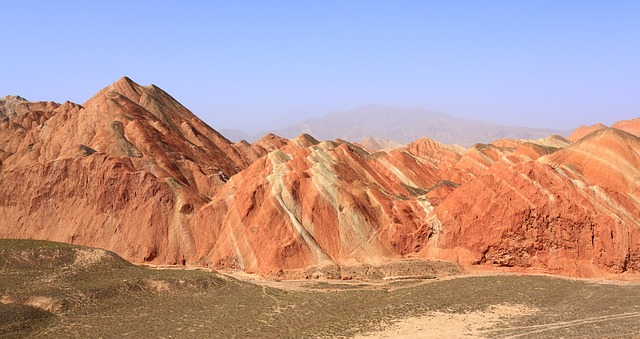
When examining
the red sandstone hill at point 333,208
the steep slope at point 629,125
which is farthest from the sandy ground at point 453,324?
the steep slope at point 629,125

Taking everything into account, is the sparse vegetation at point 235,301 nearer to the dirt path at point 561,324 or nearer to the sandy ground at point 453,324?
the dirt path at point 561,324

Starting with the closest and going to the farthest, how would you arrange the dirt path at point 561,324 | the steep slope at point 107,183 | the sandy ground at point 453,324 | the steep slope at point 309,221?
the dirt path at point 561,324, the sandy ground at point 453,324, the steep slope at point 309,221, the steep slope at point 107,183

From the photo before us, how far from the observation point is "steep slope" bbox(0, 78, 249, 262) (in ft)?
252

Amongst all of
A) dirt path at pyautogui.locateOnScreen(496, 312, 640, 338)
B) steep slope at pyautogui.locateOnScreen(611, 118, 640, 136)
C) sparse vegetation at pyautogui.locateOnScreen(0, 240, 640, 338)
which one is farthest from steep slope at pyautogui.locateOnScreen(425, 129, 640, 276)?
steep slope at pyautogui.locateOnScreen(611, 118, 640, 136)

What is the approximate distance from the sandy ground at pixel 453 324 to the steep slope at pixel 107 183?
4047 cm

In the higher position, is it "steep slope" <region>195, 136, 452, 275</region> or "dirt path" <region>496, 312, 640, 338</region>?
"steep slope" <region>195, 136, 452, 275</region>

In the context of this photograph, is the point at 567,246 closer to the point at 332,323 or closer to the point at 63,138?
the point at 332,323

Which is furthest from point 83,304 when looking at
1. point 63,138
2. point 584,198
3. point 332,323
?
point 63,138

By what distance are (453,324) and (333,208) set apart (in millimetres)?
31182

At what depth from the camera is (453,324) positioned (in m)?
41.2

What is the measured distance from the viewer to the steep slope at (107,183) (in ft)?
252

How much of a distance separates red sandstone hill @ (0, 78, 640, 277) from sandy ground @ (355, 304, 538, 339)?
17.9m

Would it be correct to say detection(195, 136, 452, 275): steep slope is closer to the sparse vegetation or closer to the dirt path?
the sparse vegetation

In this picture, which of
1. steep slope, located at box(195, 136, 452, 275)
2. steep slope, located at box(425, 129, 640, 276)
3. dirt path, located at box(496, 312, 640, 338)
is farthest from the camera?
steep slope, located at box(195, 136, 452, 275)
